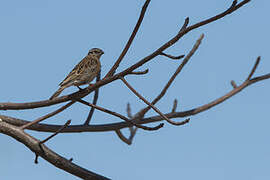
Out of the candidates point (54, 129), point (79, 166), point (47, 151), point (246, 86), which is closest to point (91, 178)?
point (79, 166)

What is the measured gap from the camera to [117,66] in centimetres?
484

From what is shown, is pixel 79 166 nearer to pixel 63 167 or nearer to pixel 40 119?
pixel 63 167

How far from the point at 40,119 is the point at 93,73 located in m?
4.03

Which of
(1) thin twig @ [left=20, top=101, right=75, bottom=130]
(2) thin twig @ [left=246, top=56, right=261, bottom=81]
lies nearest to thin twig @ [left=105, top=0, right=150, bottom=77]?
(1) thin twig @ [left=20, top=101, right=75, bottom=130]

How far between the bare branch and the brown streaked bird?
2.31 m

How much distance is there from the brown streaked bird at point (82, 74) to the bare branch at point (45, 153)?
2308 mm

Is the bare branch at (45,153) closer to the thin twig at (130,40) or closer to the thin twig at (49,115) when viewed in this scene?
the thin twig at (49,115)

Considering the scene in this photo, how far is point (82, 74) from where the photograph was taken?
8656mm

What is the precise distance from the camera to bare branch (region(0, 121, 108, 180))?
5090mm

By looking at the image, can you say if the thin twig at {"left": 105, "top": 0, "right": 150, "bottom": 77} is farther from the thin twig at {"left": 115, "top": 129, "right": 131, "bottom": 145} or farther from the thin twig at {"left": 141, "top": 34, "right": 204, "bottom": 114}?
the thin twig at {"left": 115, "top": 129, "right": 131, "bottom": 145}

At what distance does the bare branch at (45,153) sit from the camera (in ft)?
16.7

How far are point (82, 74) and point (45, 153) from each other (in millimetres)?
3614

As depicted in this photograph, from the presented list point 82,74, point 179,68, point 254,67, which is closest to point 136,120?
point 179,68

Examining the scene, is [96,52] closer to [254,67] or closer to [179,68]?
[179,68]
